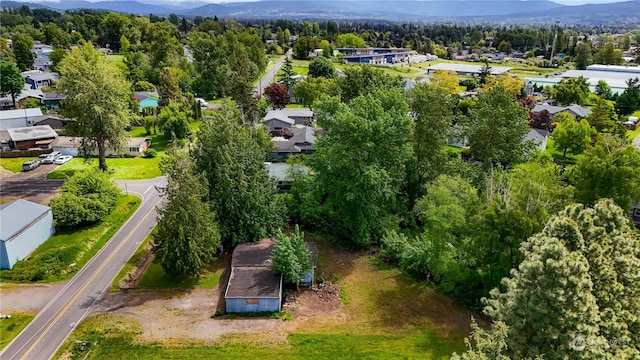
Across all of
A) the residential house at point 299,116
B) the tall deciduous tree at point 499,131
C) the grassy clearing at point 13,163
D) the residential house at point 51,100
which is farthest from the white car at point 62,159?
the tall deciduous tree at point 499,131

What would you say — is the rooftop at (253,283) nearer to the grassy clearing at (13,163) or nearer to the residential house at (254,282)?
the residential house at (254,282)

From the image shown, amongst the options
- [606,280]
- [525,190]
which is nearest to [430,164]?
[525,190]

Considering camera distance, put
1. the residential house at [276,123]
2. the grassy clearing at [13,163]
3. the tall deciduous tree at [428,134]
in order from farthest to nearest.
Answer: the residential house at [276,123] → the grassy clearing at [13,163] → the tall deciduous tree at [428,134]

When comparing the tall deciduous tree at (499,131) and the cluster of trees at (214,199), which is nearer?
the cluster of trees at (214,199)

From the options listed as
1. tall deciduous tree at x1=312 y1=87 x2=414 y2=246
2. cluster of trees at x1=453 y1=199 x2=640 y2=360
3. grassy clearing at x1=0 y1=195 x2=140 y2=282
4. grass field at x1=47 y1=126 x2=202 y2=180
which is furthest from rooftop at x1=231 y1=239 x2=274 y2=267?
grass field at x1=47 y1=126 x2=202 y2=180

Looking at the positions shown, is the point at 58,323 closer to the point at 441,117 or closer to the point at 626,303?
the point at 626,303

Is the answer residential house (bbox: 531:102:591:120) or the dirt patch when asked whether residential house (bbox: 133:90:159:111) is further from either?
residential house (bbox: 531:102:591:120)

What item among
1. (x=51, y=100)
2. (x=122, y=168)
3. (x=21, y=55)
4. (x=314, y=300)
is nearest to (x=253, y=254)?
(x=314, y=300)
